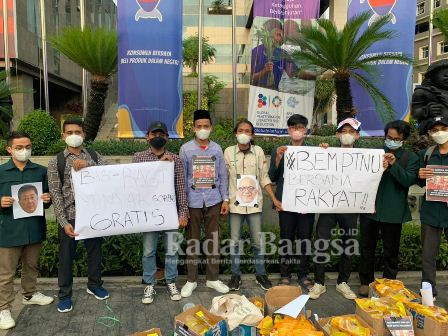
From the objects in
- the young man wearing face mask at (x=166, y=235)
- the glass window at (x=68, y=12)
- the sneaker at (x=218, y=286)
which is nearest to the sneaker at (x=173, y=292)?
the young man wearing face mask at (x=166, y=235)

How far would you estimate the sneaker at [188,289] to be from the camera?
4557 millimetres

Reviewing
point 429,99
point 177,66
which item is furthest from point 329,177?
point 177,66

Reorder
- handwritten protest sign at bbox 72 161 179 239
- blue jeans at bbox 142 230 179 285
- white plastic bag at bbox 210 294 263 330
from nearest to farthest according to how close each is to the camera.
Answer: white plastic bag at bbox 210 294 263 330 < handwritten protest sign at bbox 72 161 179 239 < blue jeans at bbox 142 230 179 285

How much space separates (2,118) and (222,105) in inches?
729

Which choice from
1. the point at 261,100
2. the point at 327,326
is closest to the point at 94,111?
the point at 261,100

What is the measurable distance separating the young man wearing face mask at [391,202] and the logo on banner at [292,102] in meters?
6.26

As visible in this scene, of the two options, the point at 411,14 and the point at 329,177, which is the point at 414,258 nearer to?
the point at 329,177

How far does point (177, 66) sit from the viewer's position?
925 centimetres

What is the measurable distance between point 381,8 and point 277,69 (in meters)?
2.79

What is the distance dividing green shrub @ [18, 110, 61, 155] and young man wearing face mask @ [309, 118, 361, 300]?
5416 mm

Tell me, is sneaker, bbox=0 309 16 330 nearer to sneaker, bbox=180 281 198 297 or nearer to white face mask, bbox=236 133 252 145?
sneaker, bbox=180 281 198 297

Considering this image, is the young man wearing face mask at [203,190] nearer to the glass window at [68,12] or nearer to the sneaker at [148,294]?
the sneaker at [148,294]

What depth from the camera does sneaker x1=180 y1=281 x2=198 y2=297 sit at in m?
4.56

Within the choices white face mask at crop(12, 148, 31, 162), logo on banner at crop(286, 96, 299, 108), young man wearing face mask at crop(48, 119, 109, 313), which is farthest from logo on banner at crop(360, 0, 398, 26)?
white face mask at crop(12, 148, 31, 162)
